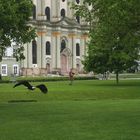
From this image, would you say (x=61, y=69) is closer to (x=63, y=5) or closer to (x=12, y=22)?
(x=63, y=5)

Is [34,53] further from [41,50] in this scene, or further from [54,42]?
[54,42]

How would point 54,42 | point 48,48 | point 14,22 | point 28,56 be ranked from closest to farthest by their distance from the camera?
point 14,22 < point 28,56 < point 48,48 < point 54,42

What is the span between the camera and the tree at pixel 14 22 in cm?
2731

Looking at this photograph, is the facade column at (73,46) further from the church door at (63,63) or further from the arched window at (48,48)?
the arched window at (48,48)

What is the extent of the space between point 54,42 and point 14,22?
308ft

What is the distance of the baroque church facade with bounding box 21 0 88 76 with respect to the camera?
11612cm

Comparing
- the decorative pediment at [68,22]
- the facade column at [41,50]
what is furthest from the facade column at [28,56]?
the decorative pediment at [68,22]

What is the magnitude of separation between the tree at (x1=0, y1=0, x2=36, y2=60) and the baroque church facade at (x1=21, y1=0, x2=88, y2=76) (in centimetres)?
8151

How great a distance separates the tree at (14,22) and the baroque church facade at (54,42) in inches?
3209

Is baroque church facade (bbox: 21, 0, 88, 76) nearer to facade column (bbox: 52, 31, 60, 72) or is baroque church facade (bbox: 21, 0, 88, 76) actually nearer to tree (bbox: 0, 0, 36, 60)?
facade column (bbox: 52, 31, 60, 72)

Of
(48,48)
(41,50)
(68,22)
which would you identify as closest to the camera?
(41,50)

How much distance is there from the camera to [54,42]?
12156 cm

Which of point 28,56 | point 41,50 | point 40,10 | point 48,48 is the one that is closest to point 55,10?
point 40,10

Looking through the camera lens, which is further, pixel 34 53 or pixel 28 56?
pixel 34 53
